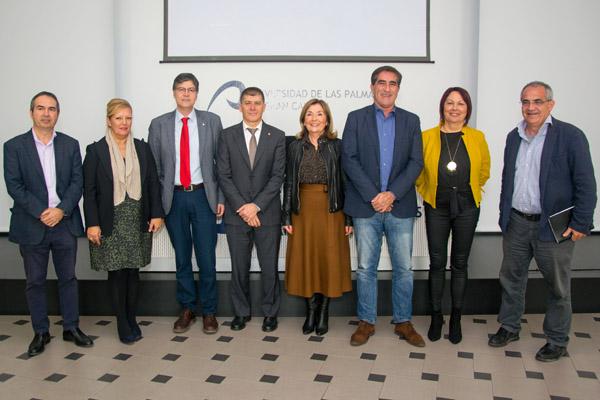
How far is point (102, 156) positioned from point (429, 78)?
2.87 metres

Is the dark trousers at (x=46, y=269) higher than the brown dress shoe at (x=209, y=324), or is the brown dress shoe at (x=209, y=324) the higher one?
the dark trousers at (x=46, y=269)

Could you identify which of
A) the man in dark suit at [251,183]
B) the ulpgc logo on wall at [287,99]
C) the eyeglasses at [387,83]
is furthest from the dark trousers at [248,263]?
the ulpgc logo on wall at [287,99]

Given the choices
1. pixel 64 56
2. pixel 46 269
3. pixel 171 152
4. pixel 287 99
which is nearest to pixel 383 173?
pixel 171 152

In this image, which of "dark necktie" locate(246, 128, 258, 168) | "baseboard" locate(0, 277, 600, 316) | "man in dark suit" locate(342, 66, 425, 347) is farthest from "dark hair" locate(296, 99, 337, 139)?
"baseboard" locate(0, 277, 600, 316)

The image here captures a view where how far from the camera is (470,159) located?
3.38m

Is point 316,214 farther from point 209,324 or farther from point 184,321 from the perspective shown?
point 184,321

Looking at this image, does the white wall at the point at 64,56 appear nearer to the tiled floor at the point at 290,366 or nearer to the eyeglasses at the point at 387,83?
the tiled floor at the point at 290,366

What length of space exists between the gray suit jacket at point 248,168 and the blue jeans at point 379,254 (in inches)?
24.6

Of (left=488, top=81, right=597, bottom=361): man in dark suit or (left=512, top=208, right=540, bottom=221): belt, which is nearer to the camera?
(left=488, top=81, right=597, bottom=361): man in dark suit

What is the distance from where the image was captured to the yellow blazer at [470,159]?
3.40 meters

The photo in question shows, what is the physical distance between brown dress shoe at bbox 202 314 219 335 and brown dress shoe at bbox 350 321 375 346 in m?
0.94

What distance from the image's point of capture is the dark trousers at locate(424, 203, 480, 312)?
11.4ft

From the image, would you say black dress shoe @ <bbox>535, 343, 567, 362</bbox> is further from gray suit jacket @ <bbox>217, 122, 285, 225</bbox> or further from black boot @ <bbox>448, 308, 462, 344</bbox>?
gray suit jacket @ <bbox>217, 122, 285, 225</bbox>

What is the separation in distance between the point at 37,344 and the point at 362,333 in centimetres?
206
